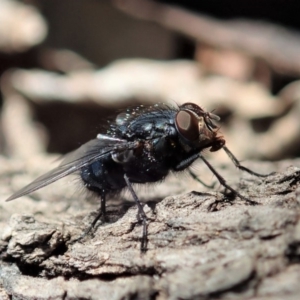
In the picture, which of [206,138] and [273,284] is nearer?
[273,284]

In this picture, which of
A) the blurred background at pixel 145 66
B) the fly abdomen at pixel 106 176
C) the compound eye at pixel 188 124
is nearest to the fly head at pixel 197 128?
the compound eye at pixel 188 124

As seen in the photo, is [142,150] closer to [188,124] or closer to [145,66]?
[188,124]

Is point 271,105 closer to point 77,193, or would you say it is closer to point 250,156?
point 250,156

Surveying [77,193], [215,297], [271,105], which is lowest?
[215,297]

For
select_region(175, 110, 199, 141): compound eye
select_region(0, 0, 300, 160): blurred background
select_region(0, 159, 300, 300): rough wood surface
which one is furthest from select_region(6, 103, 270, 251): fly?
select_region(0, 0, 300, 160): blurred background

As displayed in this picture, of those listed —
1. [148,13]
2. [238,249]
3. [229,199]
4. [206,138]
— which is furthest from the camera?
[148,13]

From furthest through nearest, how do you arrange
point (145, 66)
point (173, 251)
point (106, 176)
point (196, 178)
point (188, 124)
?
point (145, 66), point (196, 178), point (106, 176), point (188, 124), point (173, 251)

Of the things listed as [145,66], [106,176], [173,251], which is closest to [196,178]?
[106,176]

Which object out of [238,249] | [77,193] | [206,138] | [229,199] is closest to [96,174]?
→ [77,193]
